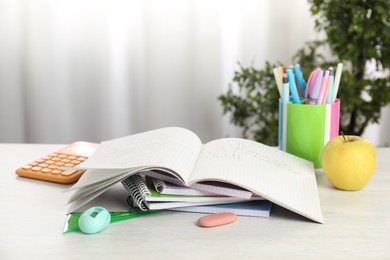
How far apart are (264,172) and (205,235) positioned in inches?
7.4

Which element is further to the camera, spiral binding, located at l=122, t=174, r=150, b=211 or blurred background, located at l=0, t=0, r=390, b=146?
blurred background, located at l=0, t=0, r=390, b=146

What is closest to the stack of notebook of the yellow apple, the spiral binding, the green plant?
the spiral binding

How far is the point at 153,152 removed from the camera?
3.29ft

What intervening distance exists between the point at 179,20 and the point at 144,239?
163 cm

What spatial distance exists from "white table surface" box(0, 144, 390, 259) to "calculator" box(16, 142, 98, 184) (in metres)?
0.08

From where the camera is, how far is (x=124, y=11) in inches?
93.7

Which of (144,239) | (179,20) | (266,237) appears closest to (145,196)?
(144,239)

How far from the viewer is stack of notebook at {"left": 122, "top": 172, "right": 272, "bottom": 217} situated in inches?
37.4

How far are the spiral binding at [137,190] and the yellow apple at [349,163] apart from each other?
322 millimetres

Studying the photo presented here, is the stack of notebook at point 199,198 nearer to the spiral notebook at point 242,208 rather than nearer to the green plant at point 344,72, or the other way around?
the spiral notebook at point 242,208

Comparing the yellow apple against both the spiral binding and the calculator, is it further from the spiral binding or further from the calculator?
the calculator

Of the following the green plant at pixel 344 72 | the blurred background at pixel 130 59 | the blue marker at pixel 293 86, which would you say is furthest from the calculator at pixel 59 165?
the blurred background at pixel 130 59

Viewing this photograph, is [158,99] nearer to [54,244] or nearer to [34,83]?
[34,83]

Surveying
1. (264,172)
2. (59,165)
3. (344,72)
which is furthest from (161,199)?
(344,72)
